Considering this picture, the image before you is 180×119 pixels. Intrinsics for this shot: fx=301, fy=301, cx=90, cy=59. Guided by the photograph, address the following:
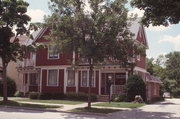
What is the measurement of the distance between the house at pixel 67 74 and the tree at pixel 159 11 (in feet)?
47.5

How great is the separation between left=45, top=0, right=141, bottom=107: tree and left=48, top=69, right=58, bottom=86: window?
1343 centimetres

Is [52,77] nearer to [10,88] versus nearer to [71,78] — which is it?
[71,78]

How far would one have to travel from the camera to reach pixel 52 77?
3588 centimetres

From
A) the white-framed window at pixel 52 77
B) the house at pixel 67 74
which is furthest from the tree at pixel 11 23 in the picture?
the white-framed window at pixel 52 77

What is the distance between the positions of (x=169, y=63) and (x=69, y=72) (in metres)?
58.1

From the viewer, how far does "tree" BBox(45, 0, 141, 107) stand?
2128 cm

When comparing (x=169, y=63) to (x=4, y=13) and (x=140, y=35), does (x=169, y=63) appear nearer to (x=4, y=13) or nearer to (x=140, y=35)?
→ (x=140, y=35)

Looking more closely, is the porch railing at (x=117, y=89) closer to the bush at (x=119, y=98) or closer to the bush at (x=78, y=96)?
the bush at (x=119, y=98)

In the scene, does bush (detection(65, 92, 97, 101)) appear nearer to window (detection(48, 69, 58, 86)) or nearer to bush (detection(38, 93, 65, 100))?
bush (detection(38, 93, 65, 100))

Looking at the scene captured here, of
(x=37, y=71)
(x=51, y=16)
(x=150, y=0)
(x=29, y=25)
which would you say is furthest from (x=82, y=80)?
(x=150, y=0)

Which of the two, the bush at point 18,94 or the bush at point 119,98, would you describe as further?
the bush at point 18,94

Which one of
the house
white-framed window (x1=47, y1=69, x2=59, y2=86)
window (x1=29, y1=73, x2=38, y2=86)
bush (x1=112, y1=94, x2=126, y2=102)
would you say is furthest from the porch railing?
window (x1=29, y1=73, x2=38, y2=86)

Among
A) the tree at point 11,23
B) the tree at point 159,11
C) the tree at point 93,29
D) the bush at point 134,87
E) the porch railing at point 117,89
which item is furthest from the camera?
the porch railing at point 117,89

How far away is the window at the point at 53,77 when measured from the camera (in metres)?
35.6
